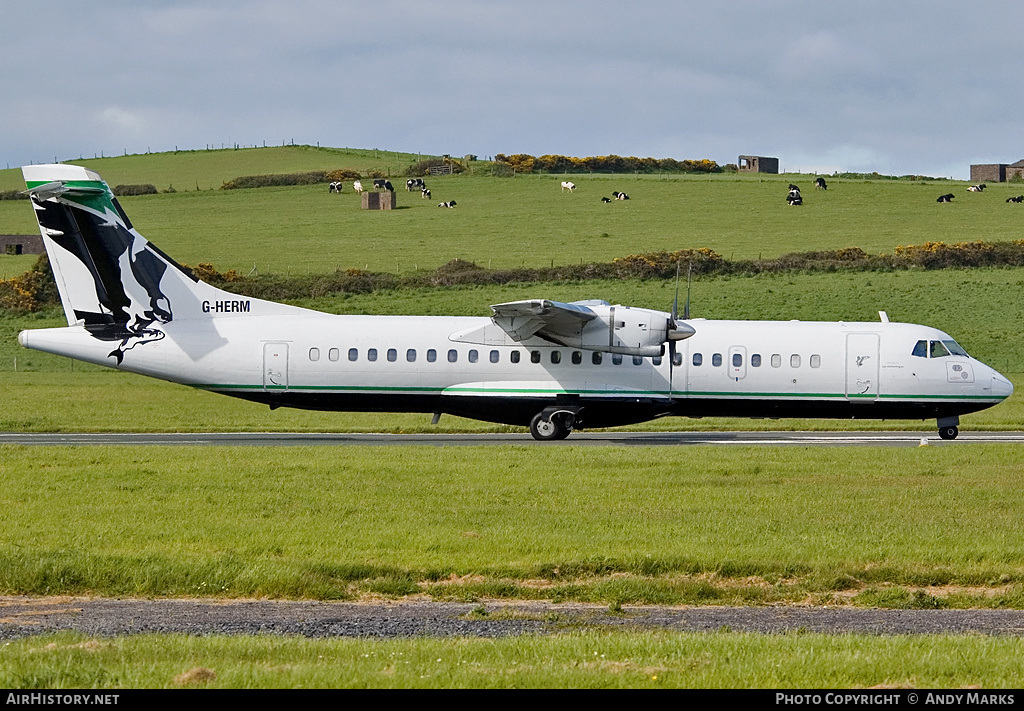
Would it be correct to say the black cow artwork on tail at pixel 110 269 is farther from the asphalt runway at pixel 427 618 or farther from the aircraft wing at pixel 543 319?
the asphalt runway at pixel 427 618

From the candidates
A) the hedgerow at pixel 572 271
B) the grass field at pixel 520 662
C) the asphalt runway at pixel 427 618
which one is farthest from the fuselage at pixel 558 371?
the hedgerow at pixel 572 271

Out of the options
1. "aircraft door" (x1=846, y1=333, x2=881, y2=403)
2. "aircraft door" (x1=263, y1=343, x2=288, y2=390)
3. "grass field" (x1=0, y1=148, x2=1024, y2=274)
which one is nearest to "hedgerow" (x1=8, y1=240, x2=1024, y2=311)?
"grass field" (x1=0, y1=148, x2=1024, y2=274)

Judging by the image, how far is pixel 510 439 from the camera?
101 feet

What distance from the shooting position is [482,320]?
2923 cm

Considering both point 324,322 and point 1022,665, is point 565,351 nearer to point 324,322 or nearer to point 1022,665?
point 324,322

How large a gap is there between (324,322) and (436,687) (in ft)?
72.5

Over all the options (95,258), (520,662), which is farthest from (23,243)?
(520,662)

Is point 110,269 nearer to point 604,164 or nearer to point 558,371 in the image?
point 558,371

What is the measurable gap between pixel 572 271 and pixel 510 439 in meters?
36.7

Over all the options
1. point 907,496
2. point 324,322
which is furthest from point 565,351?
point 907,496

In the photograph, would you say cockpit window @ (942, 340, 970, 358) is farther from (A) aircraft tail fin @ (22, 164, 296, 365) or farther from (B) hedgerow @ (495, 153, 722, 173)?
(B) hedgerow @ (495, 153, 722, 173)

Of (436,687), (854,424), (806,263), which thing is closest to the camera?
(436,687)

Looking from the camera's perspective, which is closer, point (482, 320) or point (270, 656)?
point (270, 656)

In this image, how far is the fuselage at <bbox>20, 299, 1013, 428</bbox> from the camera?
2864 cm
